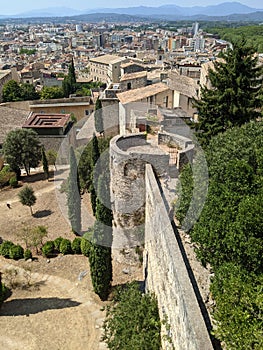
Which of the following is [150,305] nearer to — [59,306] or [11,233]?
[59,306]

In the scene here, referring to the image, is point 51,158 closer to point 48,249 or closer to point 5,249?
point 5,249

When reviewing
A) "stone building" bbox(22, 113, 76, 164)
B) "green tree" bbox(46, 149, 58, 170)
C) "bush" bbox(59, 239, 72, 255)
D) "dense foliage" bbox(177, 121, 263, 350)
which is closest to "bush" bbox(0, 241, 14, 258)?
"bush" bbox(59, 239, 72, 255)

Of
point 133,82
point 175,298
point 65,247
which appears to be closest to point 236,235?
point 175,298

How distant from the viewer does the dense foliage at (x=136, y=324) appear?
331 inches

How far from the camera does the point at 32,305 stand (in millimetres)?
12852

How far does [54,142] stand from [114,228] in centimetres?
2110

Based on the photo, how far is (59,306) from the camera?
12.7m

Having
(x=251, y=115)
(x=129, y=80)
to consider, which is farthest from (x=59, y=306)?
(x=129, y=80)

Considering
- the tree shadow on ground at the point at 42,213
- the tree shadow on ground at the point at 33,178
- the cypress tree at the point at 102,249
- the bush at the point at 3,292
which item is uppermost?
the cypress tree at the point at 102,249

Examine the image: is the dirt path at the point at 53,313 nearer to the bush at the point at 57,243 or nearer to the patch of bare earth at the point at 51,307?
the patch of bare earth at the point at 51,307

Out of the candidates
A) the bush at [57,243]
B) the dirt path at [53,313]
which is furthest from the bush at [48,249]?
the dirt path at [53,313]

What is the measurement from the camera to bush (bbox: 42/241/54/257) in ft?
53.7

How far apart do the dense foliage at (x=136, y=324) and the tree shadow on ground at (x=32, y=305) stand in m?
3.61

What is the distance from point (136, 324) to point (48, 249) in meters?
8.78
